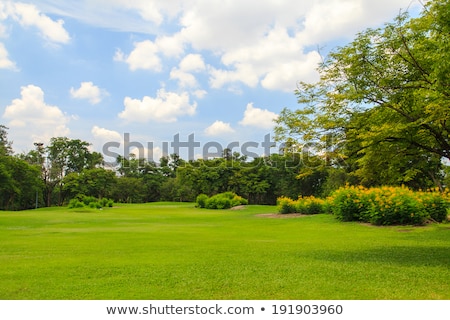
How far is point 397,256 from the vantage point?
34.5ft

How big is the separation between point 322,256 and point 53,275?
6.05 metres

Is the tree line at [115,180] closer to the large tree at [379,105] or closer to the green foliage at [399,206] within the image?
the green foliage at [399,206]

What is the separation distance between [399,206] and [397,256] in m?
9.28

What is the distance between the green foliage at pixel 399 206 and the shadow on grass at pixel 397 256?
728 centimetres

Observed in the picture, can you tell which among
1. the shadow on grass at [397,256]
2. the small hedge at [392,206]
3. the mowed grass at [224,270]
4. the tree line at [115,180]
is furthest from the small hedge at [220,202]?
the shadow on grass at [397,256]

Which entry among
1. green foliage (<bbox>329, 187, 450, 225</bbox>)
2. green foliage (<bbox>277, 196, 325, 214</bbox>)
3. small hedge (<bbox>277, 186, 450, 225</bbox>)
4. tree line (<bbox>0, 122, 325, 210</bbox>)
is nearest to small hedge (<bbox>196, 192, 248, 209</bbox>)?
tree line (<bbox>0, 122, 325, 210</bbox>)

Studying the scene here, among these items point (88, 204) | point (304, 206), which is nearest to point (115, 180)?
point (88, 204)

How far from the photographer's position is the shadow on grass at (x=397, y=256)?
952 centimetres

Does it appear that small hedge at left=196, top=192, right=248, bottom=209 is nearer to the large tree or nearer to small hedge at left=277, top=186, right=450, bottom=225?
small hedge at left=277, top=186, right=450, bottom=225

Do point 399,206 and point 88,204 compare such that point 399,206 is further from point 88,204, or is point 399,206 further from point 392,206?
point 88,204

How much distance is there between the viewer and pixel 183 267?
8.70 m

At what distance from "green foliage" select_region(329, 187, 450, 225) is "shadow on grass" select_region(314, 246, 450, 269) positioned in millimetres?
7279

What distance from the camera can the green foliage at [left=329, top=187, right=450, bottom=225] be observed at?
751 inches
